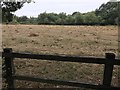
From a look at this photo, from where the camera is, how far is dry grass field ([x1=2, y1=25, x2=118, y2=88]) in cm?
1019

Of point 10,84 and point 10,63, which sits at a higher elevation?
point 10,63

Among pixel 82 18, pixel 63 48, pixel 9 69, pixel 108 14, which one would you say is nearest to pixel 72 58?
pixel 9 69

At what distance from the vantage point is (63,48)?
1555 cm

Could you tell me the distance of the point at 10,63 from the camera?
765 cm

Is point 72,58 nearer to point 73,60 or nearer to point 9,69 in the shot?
point 73,60

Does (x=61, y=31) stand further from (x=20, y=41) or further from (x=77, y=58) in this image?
(x=77, y=58)

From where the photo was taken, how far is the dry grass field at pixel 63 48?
10188 millimetres

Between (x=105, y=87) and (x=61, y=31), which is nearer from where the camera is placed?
(x=105, y=87)

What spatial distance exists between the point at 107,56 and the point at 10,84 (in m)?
2.72

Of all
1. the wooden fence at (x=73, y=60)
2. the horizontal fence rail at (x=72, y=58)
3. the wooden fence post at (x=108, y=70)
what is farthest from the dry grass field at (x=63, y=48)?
the wooden fence post at (x=108, y=70)

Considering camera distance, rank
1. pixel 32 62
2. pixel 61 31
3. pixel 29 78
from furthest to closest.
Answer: pixel 61 31, pixel 32 62, pixel 29 78

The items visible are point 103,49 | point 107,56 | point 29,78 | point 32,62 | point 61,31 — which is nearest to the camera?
point 107,56

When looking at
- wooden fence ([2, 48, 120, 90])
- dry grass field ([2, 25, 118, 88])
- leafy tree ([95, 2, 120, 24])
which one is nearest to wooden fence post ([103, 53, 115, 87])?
wooden fence ([2, 48, 120, 90])

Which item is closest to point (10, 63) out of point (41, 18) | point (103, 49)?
point (103, 49)
